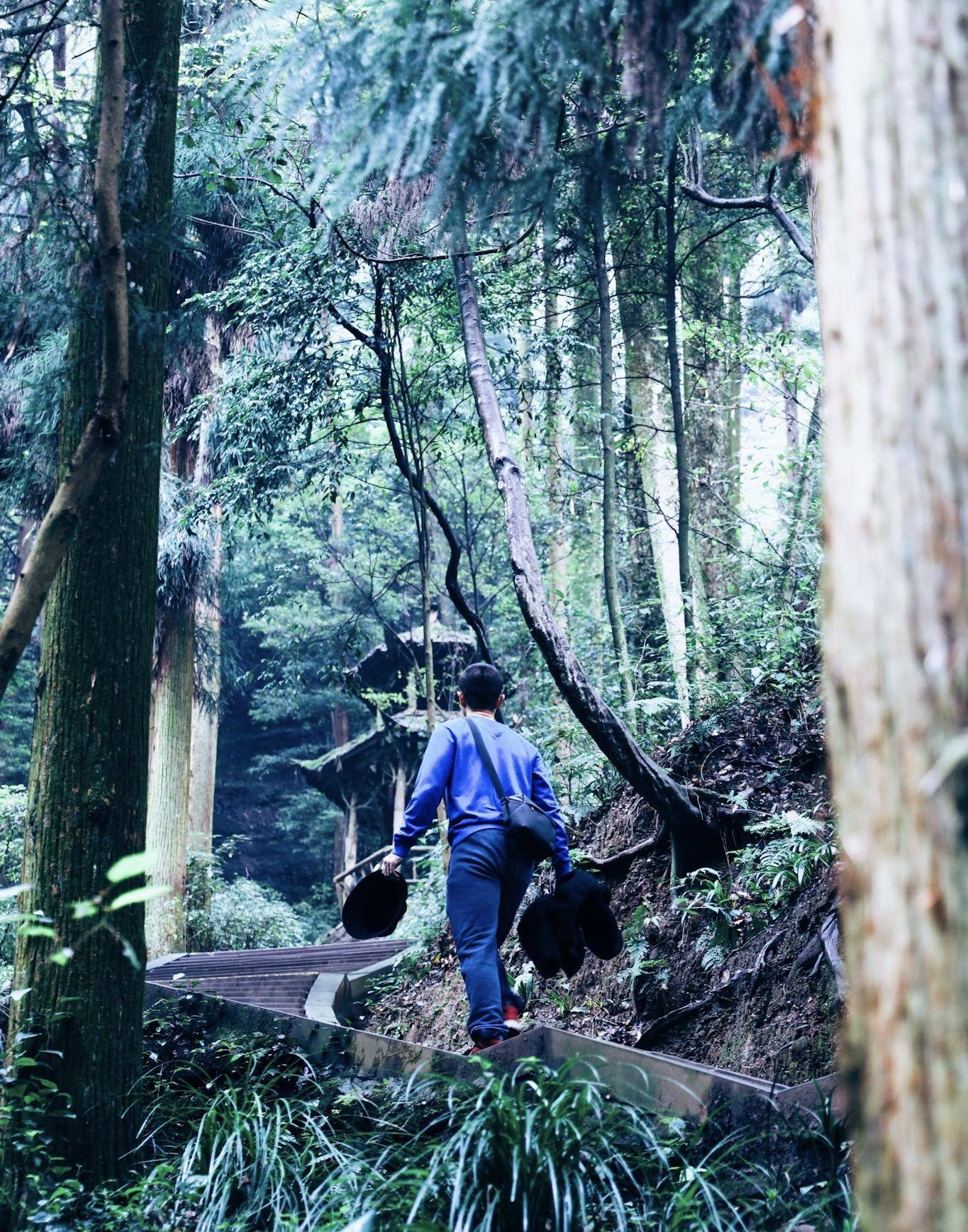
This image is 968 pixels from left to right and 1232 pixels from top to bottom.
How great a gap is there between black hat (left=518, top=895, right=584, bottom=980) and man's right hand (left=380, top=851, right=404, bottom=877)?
0.70 m

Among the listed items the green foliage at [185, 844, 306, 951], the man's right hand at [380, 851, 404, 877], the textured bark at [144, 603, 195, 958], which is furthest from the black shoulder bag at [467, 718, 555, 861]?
the green foliage at [185, 844, 306, 951]

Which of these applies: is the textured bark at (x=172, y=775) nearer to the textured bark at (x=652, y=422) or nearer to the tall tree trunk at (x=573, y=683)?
the textured bark at (x=652, y=422)

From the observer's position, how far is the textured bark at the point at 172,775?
1573 centimetres

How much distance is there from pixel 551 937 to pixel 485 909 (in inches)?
21.0

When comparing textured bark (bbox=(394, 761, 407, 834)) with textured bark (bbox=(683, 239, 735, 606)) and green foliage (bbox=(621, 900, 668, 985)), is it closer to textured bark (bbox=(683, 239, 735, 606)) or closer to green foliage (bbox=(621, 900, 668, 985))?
textured bark (bbox=(683, 239, 735, 606))

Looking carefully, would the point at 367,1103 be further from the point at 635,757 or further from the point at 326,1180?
the point at 635,757

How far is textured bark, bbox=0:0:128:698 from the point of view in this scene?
3.46 metres

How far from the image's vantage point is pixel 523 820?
5.26 metres

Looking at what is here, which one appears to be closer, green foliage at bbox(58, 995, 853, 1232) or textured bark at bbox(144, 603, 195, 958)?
green foliage at bbox(58, 995, 853, 1232)

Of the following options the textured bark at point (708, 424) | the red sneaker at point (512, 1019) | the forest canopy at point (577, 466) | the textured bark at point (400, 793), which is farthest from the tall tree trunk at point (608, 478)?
the textured bark at point (400, 793)

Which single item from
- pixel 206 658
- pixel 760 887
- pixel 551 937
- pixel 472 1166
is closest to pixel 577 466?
pixel 206 658

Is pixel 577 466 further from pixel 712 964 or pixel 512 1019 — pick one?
pixel 512 1019

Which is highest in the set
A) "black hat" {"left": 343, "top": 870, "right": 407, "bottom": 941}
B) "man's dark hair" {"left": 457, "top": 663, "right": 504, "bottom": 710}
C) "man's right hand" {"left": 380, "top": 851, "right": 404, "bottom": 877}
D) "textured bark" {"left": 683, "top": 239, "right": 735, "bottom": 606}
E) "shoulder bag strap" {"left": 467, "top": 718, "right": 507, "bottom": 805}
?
"textured bark" {"left": 683, "top": 239, "right": 735, "bottom": 606}

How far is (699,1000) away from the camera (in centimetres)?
566
